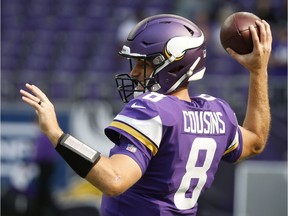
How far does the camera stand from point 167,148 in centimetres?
326

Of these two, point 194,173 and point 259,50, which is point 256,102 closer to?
point 259,50

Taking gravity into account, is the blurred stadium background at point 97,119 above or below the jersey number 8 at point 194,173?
below

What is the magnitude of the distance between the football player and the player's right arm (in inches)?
1.1

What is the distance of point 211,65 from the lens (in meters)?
11.6

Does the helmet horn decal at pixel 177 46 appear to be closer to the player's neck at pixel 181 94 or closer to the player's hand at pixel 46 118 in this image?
the player's neck at pixel 181 94

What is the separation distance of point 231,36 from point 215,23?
807 cm

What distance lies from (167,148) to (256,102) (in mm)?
817

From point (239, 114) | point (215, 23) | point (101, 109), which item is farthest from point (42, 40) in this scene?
point (239, 114)

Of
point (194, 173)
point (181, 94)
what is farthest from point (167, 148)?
point (181, 94)

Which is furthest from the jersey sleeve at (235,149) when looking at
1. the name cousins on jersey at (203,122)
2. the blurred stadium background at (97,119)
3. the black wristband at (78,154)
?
the blurred stadium background at (97,119)

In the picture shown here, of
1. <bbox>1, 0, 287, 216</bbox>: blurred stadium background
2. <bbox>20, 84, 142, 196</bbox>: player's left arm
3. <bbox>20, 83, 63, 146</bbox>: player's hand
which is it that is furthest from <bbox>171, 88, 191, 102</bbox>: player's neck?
<bbox>1, 0, 287, 216</bbox>: blurred stadium background

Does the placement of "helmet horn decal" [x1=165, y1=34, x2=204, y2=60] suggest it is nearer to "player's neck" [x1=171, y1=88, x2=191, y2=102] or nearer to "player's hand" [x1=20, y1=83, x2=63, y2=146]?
"player's neck" [x1=171, y1=88, x2=191, y2=102]

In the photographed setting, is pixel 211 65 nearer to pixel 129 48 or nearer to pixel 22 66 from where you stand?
pixel 22 66

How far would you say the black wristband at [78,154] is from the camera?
3.01m
